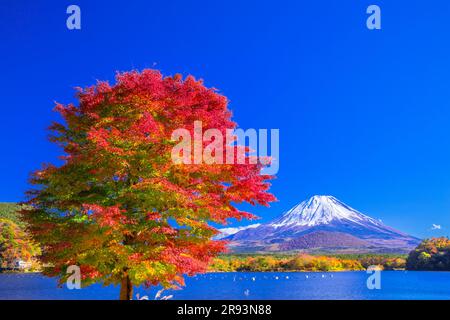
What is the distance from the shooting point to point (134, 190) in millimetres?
11914

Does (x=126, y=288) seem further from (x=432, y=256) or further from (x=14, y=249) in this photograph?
(x=432, y=256)

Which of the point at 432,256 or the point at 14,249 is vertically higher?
the point at 14,249

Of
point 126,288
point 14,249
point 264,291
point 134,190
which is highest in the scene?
point 134,190

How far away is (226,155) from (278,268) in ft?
571

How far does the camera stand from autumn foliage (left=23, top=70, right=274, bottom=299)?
466 inches

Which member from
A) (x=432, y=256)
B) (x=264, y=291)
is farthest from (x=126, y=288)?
(x=432, y=256)

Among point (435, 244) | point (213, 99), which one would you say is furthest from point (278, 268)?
point (213, 99)

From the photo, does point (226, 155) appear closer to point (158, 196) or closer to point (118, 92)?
point (158, 196)

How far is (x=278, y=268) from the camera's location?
181m

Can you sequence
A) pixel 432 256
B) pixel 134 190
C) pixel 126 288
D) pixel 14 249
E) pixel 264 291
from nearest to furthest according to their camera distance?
pixel 134 190 < pixel 126 288 < pixel 264 291 < pixel 14 249 < pixel 432 256

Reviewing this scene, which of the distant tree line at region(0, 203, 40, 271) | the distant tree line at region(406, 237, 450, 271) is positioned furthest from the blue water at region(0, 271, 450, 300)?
the distant tree line at region(0, 203, 40, 271)

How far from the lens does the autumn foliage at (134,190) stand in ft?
38.8

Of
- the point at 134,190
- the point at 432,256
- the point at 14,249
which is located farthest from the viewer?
the point at 432,256
